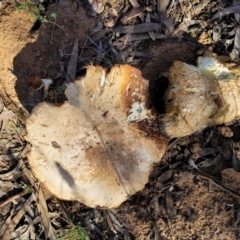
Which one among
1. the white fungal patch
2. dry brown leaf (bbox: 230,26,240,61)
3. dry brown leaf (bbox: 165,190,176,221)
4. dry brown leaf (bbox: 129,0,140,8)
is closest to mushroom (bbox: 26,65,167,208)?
dry brown leaf (bbox: 165,190,176,221)

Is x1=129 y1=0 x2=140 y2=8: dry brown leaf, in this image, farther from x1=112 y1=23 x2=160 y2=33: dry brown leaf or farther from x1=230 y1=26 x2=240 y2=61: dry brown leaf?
x1=230 y1=26 x2=240 y2=61: dry brown leaf

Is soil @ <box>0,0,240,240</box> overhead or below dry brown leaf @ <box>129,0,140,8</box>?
below

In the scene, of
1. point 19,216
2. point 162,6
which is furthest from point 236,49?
point 19,216

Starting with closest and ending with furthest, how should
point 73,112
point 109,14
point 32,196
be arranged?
point 73,112, point 32,196, point 109,14

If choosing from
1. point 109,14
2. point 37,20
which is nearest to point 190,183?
point 109,14

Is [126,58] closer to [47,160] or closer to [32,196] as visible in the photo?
[47,160]

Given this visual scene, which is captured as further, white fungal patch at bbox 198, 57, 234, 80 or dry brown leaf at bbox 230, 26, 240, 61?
dry brown leaf at bbox 230, 26, 240, 61
